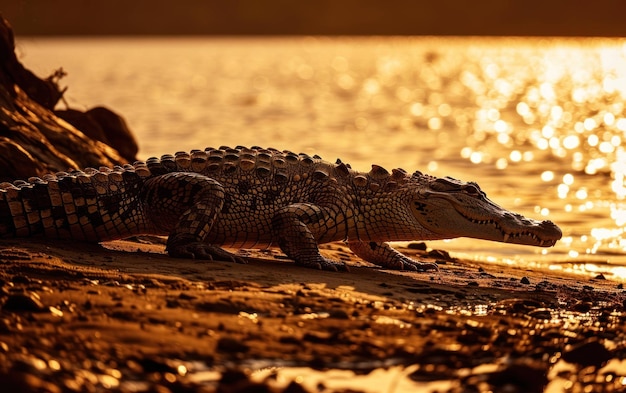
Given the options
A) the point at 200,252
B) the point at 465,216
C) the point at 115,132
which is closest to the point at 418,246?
the point at 465,216

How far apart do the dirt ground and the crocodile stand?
9.0 inches

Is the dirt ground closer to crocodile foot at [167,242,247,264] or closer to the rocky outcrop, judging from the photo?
crocodile foot at [167,242,247,264]

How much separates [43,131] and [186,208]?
344cm

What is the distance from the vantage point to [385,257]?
8.40 m

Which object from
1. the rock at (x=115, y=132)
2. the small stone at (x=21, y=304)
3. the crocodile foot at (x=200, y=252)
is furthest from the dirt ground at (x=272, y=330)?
the rock at (x=115, y=132)

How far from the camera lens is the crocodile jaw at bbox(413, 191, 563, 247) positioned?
796 cm

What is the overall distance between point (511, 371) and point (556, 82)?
59162mm

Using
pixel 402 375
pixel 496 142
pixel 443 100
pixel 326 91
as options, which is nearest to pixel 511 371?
pixel 402 375

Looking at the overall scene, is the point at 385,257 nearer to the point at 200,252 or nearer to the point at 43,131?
the point at 200,252

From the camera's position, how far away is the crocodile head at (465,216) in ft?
26.1

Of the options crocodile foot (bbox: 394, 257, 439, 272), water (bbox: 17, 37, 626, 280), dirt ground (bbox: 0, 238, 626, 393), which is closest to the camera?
dirt ground (bbox: 0, 238, 626, 393)

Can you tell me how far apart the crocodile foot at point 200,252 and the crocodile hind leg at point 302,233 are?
39 centimetres

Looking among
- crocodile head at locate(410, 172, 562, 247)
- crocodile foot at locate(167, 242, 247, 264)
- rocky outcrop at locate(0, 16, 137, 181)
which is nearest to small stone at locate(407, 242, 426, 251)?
crocodile head at locate(410, 172, 562, 247)

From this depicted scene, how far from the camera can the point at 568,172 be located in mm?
17969
